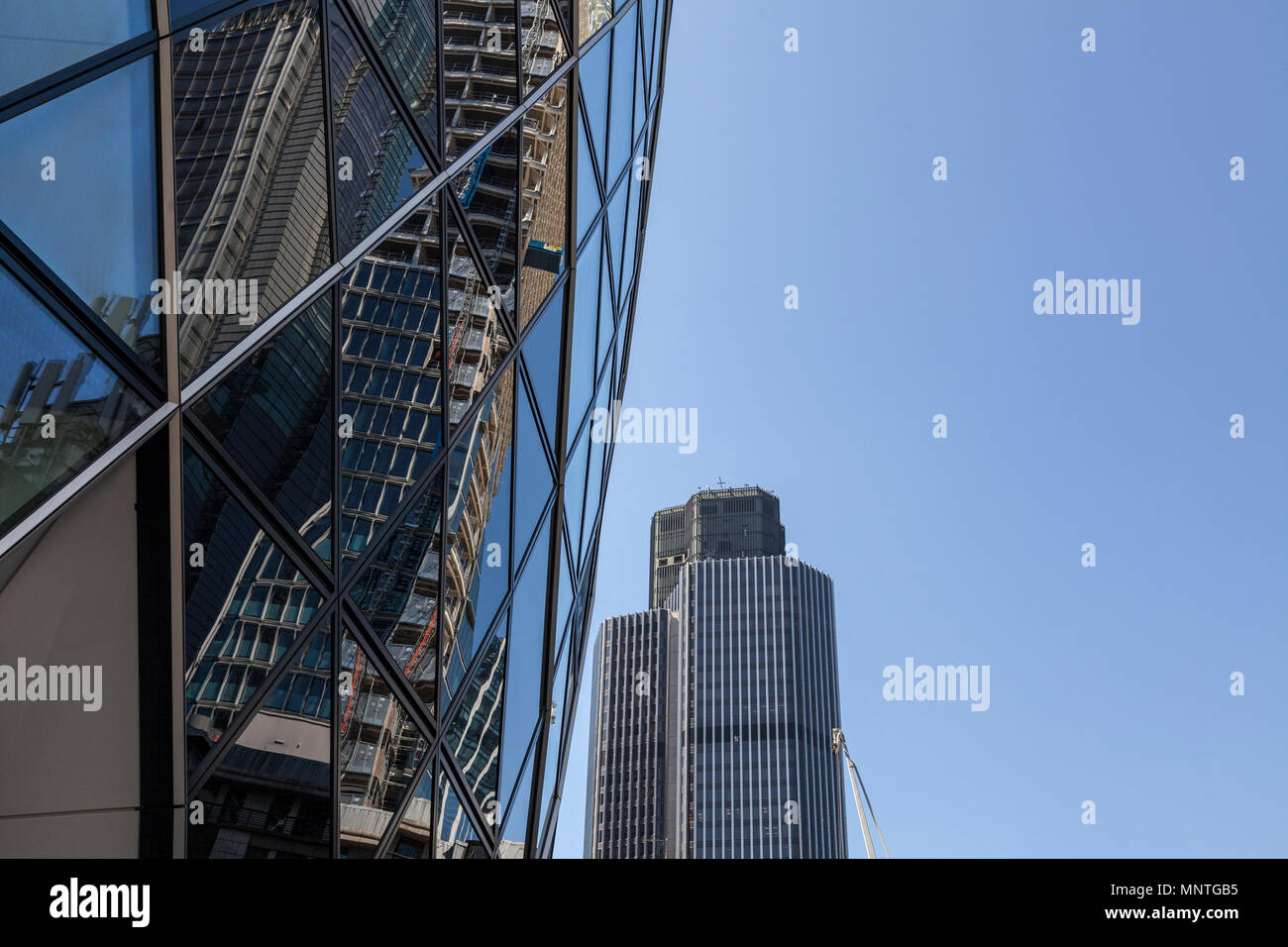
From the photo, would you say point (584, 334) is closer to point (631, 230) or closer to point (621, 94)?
point (621, 94)

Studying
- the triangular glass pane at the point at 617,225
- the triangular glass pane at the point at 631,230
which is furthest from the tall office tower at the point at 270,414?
the triangular glass pane at the point at 631,230

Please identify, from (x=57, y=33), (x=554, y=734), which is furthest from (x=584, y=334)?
(x=57, y=33)

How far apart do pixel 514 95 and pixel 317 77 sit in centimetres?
341

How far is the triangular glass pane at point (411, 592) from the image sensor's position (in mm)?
7723

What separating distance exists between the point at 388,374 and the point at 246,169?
2.03 metres

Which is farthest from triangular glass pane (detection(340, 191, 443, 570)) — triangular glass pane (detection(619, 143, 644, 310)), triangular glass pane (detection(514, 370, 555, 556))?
triangular glass pane (detection(619, 143, 644, 310))

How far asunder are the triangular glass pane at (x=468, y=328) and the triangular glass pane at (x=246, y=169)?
1.99 meters

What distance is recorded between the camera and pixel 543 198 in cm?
1116

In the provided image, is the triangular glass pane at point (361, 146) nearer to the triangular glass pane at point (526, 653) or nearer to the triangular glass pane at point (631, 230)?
the triangular glass pane at point (526, 653)

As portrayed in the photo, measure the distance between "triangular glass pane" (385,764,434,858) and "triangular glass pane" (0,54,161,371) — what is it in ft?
15.1

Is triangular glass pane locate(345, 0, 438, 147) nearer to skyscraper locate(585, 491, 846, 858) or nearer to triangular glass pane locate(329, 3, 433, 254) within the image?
triangular glass pane locate(329, 3, 433, 254)

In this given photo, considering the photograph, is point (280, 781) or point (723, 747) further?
point (723, 747)
